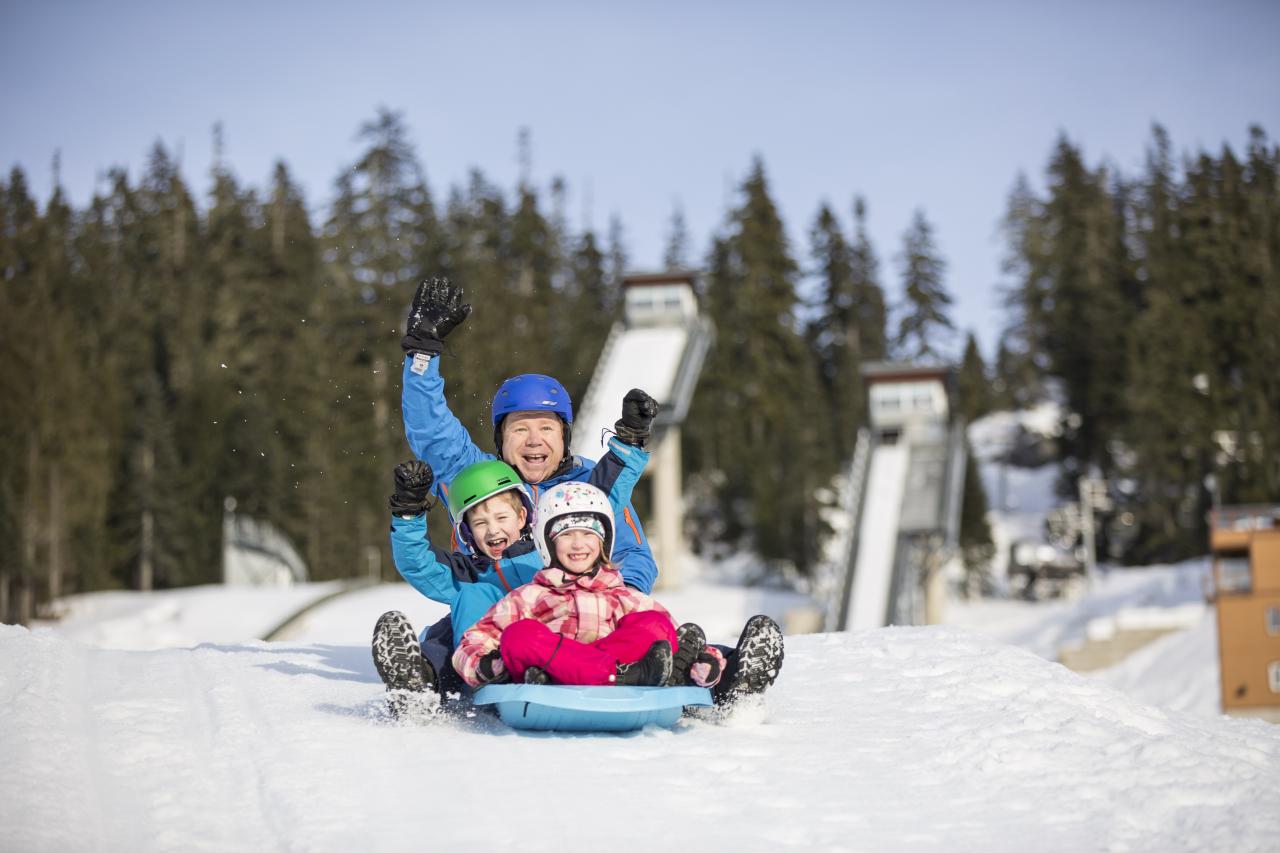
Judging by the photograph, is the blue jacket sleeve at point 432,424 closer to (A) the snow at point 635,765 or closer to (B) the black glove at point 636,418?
(B) the black glove at point 636,418

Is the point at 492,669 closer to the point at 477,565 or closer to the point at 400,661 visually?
the point at 400,661

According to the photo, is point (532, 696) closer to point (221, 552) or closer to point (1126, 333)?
point (221, 552)

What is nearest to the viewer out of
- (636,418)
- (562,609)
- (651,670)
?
(651,670)

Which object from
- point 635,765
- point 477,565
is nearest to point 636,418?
point 477,565

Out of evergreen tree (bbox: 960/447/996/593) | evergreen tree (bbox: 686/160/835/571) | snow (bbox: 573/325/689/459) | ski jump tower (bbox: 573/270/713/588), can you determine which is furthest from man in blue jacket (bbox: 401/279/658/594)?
evergreen tree (bbox: 960/447/996/593)

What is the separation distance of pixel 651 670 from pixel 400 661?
108cm

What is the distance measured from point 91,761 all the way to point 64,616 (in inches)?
1134

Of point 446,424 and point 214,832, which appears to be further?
point 446,424

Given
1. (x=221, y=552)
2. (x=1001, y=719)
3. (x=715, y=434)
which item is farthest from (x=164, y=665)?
(x=715, y=434)

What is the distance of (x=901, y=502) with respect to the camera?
34.3m

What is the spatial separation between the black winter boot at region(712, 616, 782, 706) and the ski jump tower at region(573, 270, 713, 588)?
26309mm

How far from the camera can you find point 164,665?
7.58 m

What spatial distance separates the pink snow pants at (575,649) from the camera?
5.86m

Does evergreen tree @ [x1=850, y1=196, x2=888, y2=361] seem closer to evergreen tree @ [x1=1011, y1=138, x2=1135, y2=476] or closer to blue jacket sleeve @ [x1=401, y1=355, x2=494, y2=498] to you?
evergreen tree @ [x1=1011, y1=138, x2=1135, y2=476]
